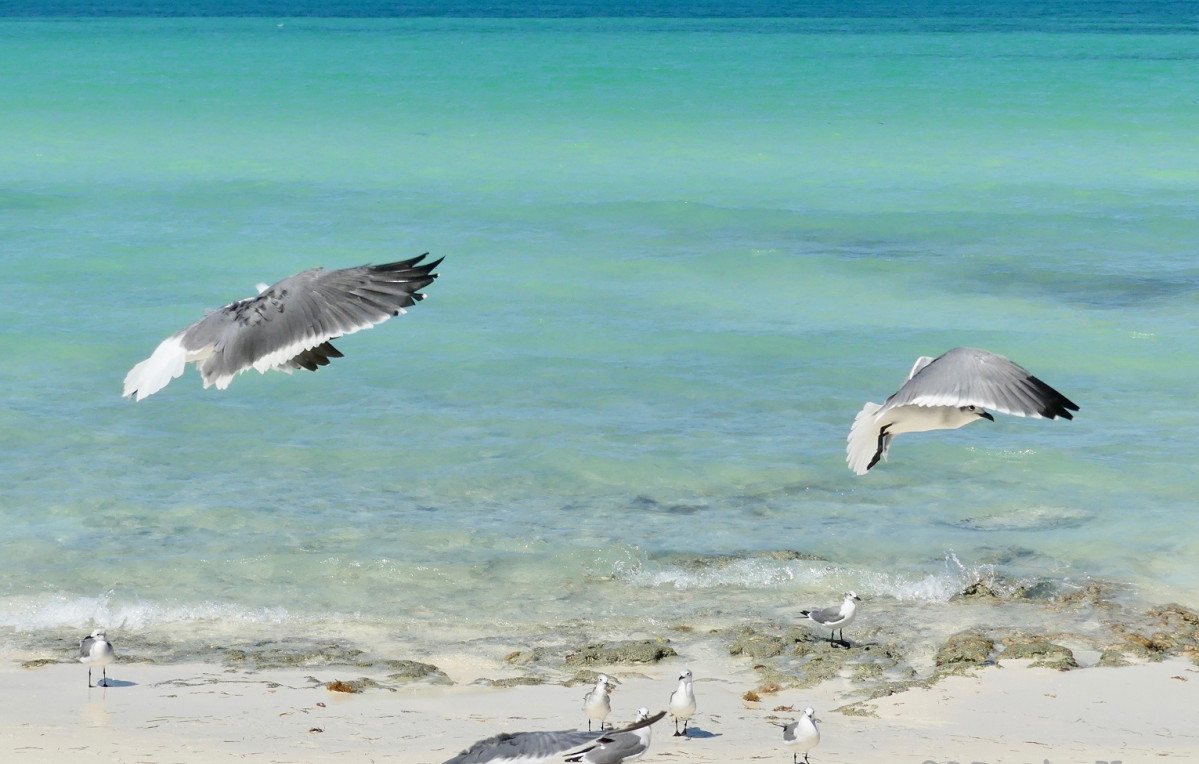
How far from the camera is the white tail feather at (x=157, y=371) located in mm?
7945

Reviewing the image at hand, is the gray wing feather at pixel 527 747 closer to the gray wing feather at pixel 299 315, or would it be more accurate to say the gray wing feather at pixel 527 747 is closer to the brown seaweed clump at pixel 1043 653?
the gray wing feather at pixel 299 315

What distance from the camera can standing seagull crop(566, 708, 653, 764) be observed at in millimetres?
7875

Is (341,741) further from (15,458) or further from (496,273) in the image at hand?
(496,273)

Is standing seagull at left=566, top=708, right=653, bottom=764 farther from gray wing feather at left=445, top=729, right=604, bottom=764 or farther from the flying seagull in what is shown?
the flying seagull

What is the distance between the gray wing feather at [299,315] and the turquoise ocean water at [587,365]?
332cm

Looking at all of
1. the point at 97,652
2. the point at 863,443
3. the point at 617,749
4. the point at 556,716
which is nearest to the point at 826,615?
the point at 863,443

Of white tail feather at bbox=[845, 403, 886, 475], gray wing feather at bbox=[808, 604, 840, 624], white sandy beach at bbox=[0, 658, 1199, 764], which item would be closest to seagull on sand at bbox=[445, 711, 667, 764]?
white sandy beach at bbox=[0, 658, 1199, 764]

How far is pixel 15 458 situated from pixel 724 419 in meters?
7.11

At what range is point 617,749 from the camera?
797cm

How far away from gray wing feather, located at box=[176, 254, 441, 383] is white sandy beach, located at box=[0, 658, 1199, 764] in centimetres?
218

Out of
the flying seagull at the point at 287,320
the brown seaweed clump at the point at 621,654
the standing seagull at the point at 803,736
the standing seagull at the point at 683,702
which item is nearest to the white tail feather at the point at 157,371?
the flying seagull at the point at 287,320

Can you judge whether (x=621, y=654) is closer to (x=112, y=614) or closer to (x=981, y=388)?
(x=981, y=388)

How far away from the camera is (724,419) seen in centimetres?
1741

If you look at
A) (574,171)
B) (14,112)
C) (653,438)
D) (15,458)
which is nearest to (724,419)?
(653,438)
